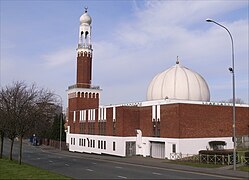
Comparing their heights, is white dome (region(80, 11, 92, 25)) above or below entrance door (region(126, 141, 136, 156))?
above

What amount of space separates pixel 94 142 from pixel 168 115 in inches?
717

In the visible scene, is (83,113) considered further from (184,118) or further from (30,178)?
(30,178)

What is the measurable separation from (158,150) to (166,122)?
3.91 meters

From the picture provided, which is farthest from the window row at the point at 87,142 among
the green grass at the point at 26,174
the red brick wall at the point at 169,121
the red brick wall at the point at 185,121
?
the green grass at the point at 26,174

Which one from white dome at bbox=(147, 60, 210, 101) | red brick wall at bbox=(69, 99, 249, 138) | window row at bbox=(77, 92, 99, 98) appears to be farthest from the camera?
window row at bbox=(77, 92, 99, 98)

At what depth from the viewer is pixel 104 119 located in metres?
55.0

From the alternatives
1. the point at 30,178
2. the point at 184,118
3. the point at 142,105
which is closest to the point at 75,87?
the point at 142,105

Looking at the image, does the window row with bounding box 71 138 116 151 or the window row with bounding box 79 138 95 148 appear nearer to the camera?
the window row with bounding box 71 138 116 151

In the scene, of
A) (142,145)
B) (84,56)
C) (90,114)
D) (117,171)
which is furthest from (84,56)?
(117,171)

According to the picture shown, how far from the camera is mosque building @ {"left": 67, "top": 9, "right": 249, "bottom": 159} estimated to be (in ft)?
140

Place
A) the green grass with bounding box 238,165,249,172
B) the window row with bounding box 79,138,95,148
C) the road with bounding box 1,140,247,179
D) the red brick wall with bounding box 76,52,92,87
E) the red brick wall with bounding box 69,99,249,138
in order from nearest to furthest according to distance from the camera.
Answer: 1. the road with bounding box 1,140,247,179
2. the green grass with bounding box 238,165,249,172
3. the red brick wall with bounding box 69,99,249,138
4. the window row with bounding box 79,138,95,148
5. the red brick wall with bounding box 76,52,92,87

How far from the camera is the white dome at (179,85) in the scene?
49.2m

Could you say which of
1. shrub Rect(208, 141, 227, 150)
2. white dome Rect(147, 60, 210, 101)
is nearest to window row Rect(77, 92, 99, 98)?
white dome Rect(147, 60, 210, 101)

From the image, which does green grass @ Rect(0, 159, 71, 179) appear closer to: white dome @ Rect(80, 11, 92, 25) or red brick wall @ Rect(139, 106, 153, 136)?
red brick wall @ Rect(139, 106, 153, 136)
